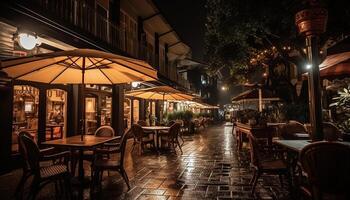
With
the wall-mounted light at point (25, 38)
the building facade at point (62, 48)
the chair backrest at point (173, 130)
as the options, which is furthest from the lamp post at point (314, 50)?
the chair backrest at point (173, 130)

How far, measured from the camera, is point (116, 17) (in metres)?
11.4

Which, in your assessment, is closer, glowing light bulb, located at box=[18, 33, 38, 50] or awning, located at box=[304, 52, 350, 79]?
awning, located at box=[304, 52, 350, 79]

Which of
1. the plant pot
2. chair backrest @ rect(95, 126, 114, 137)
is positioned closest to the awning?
the plant pot

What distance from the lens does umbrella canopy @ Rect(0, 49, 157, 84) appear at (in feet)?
11.5

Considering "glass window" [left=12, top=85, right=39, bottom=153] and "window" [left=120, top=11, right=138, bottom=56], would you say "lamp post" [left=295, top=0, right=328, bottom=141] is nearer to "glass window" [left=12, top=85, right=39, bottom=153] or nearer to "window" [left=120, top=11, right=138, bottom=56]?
"glass window" [left=12, top=85, right=39, bottom=153]

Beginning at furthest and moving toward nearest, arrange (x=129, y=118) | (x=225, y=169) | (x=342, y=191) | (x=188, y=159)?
(x=129, y=118)
(x=188, y=159)
(x=225, y=169)
(x=342, y=191)

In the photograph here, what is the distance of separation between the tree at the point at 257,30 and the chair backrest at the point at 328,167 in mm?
4138

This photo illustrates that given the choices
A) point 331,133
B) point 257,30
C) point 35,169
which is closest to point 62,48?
point 35,169

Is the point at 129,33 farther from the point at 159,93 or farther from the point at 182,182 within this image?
the point at 182,182

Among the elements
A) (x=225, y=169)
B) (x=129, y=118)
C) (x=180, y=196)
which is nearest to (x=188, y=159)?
(x=225, y=169)

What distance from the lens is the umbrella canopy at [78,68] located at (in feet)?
11.5

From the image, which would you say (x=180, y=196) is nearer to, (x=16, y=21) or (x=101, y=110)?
(x=16, y=21)

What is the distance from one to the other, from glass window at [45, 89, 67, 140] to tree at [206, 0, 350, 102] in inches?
270

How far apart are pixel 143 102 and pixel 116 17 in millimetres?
5535
